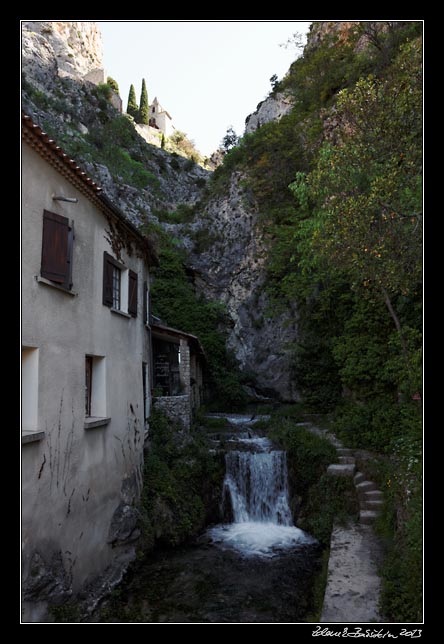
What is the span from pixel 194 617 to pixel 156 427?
6632 millimetres

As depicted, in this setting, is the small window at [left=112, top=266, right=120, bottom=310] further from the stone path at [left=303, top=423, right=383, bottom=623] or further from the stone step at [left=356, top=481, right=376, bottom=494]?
the stone step at [left=356, top=481, right=376, bottom=494]

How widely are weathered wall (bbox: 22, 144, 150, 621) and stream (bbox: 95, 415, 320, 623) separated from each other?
116cm

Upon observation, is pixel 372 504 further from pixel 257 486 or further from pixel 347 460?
pixel 257 486

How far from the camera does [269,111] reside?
35.7 meters

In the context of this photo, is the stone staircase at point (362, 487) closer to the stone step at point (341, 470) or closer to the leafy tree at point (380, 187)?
the stone step at point (341, 470)

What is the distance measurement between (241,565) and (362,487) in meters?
3.89

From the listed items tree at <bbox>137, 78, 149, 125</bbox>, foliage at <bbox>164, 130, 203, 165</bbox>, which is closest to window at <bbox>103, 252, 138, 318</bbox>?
foliage at <bbox>164, 130, 203, 165</bbox>

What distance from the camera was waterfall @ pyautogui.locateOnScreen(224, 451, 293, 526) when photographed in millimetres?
13414

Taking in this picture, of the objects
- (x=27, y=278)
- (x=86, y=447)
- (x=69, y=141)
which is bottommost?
(x=86, y=447)
